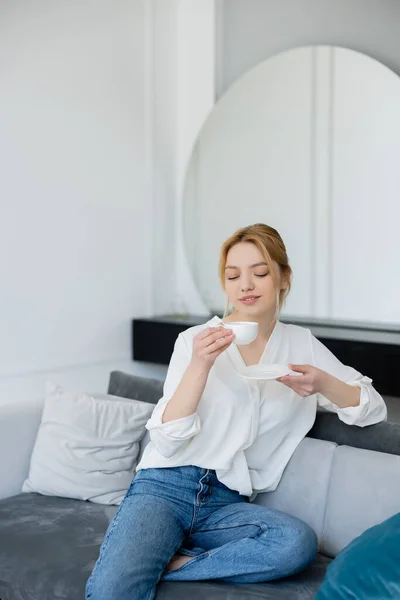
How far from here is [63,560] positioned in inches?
78.1

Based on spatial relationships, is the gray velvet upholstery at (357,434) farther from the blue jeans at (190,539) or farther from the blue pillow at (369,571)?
the blue pillow at (369,571)

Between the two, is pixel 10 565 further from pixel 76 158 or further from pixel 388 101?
pixel 388 101

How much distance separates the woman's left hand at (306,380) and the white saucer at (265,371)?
0.02 meters

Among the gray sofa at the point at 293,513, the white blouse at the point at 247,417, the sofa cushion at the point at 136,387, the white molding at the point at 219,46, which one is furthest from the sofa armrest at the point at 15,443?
the white molding at the point at 219,46

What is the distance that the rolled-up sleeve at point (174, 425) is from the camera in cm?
192

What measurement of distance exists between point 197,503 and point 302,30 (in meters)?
2.51

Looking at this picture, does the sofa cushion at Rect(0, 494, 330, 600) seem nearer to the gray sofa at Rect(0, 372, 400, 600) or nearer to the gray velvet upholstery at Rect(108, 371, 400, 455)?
the gray sofa at Rect(0, 372, 400, 600)

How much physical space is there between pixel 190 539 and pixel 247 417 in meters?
0.34

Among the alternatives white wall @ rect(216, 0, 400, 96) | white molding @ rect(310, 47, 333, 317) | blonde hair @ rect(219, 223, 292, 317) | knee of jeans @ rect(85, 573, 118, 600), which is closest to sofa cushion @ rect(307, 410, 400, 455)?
blonde hair @ rect(219, 223, 292, 317)

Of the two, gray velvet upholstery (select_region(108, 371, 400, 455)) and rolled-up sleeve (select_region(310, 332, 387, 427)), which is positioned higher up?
rolled-up sleeve (select_region(310, 332, 387, 427))

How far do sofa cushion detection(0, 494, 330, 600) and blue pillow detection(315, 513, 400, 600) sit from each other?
220 millimetres

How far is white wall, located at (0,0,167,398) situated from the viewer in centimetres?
325

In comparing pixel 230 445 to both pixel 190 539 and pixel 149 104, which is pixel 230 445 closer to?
pixel 190 539

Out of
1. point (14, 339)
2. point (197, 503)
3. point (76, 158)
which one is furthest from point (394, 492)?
point (76, 158)
